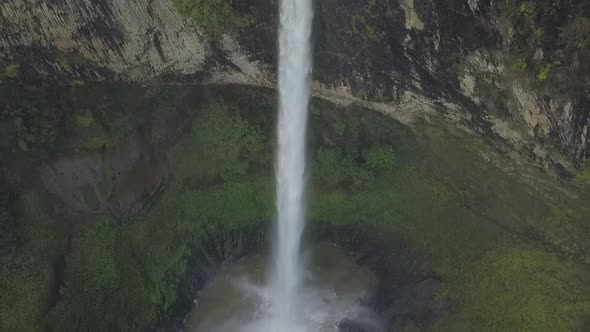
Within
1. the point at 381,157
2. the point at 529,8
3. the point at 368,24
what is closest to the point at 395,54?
the point at 368,24

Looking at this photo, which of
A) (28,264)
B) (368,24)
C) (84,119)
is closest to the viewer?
(368,24)

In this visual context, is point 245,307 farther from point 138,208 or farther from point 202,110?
point 202,110

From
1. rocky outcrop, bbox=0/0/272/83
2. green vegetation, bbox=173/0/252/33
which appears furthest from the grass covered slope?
green vegetation, bbox=173/0/252/33

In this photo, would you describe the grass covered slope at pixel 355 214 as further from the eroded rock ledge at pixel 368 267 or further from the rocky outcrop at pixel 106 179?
the rocky outcrop at pixel 106 179

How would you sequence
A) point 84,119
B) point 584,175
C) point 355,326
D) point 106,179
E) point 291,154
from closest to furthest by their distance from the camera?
point 584,175 < point 84,119 < point 355,326 < point 106,179 < point 291,154

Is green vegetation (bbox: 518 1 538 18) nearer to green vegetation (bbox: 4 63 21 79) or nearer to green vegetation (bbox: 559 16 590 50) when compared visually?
green vegetation (bbox: 559 16 590 50)

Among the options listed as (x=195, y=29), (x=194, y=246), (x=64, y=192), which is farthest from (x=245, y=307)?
(x=195, y=29)

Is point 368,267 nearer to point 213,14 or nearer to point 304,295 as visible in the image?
point 304,295

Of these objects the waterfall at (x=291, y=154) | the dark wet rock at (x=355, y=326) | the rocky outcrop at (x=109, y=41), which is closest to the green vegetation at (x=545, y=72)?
the waterfall at (x=291, y=154)
